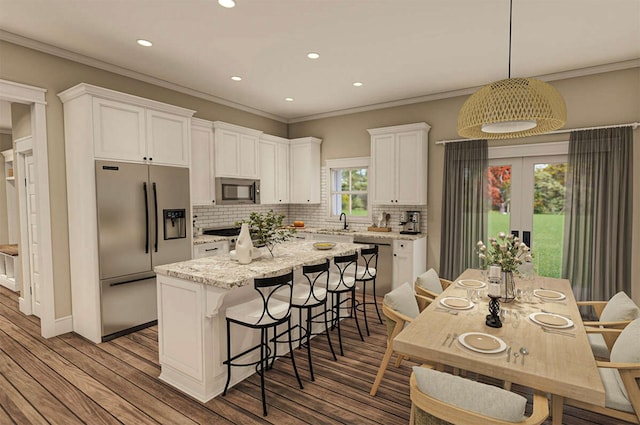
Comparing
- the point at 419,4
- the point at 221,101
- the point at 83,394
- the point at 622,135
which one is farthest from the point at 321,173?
the point at 83,394

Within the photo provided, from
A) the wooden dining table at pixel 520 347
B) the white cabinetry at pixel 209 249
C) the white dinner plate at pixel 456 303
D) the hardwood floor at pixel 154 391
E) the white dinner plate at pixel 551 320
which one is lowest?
the hardwood floor at pixel 154 391

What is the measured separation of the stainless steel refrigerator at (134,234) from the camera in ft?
12.0

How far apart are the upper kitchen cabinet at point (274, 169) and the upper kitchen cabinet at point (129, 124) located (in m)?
1.78

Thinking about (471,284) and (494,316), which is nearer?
(494,316)

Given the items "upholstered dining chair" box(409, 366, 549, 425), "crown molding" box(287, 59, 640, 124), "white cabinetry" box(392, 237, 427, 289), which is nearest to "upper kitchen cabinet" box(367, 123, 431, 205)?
"crown molding" box(287, 59, 640, 124)

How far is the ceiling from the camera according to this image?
289cm

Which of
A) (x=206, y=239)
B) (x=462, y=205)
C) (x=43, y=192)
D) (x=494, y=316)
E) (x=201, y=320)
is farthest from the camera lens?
(x=462, y=205)

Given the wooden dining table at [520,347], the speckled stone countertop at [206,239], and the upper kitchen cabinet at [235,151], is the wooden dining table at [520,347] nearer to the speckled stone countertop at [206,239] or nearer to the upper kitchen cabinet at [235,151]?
the speckled stone countertop at [206,239]

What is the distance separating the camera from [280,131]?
6918mm

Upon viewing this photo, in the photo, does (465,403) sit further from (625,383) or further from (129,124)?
(129,124)

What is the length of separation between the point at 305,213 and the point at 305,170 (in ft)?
3.09

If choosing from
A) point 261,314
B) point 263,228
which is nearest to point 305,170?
point 263,228

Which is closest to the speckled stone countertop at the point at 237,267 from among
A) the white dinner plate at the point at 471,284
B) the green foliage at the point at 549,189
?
the white dinner plate at the point at 471,284

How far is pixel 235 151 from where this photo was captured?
17.9ft
